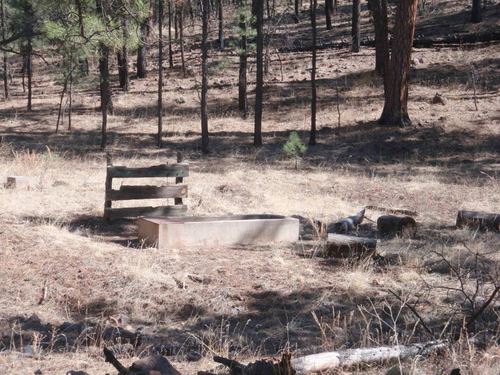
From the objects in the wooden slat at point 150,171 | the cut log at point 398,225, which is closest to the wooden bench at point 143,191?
the wooden slat at point 150,171

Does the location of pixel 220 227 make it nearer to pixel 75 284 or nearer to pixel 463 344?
pixel 75 284

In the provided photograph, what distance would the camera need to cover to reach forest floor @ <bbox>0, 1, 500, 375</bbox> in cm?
527

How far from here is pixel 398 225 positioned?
9836 mm

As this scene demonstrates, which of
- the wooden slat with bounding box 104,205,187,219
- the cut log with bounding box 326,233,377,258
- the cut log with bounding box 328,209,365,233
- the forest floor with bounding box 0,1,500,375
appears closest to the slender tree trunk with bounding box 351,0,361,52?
the forest floor with bounding box 0,1,500,375

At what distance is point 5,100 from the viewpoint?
3167 centimetres

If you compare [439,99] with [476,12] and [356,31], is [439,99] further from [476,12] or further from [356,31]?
[476,12]

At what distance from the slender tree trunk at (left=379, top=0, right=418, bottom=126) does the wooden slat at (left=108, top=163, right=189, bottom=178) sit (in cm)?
→ 1134

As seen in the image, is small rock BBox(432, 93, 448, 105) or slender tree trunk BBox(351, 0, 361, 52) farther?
slender tree trunk BBox(351, 0, 361, 52)

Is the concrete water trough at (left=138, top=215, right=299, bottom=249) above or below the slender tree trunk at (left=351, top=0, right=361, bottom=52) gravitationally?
below

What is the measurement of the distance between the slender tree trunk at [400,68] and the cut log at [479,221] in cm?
1044

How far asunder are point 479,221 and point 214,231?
489 cm

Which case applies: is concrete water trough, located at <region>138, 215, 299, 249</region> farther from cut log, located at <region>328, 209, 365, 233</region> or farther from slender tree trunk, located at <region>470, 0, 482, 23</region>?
slender tree trunk, located at <region>470, 0, 482, 23</region>

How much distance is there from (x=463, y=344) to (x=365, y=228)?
235 inches

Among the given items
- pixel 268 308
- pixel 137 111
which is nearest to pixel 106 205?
pixel 268 308
